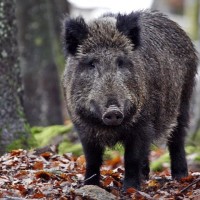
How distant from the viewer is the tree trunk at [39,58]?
16719 mm

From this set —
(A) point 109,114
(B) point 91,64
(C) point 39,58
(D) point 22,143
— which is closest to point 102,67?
(B) point 91,64

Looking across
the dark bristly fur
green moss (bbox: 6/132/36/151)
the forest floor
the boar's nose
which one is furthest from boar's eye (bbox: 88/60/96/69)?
green moss (bbox: 6/132/36/151)

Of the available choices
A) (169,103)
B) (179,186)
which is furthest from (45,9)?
(179,186)

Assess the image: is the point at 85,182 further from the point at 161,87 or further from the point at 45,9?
the point at 45,9

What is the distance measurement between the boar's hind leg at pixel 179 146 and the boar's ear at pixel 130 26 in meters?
1.79

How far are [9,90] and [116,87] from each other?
9.70ft

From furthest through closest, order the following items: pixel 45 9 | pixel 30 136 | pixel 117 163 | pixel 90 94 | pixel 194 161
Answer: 1. pixel 45 9
2. pixel 117 163
3. pixel 194 161
4. pixel 30 136
5. pixel 90 94

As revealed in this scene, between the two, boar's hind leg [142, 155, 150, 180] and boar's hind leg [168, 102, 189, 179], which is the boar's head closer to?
boar's hind leg [142, 155, 150, 180]

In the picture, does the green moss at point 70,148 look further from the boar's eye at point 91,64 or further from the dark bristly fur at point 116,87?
the boar's eye at point 91,64

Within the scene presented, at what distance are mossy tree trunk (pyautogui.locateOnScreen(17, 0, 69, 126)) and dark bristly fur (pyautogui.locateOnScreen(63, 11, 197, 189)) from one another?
26.9 feet

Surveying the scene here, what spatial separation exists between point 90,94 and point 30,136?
3.00 meters

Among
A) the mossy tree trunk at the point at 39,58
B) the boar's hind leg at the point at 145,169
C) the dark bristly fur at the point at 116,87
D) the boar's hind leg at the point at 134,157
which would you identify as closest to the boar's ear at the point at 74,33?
the dark bristly fur at the point at 116,87

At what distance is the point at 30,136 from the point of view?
10.2 metres

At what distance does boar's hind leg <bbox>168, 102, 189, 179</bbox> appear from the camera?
909 centimetres
